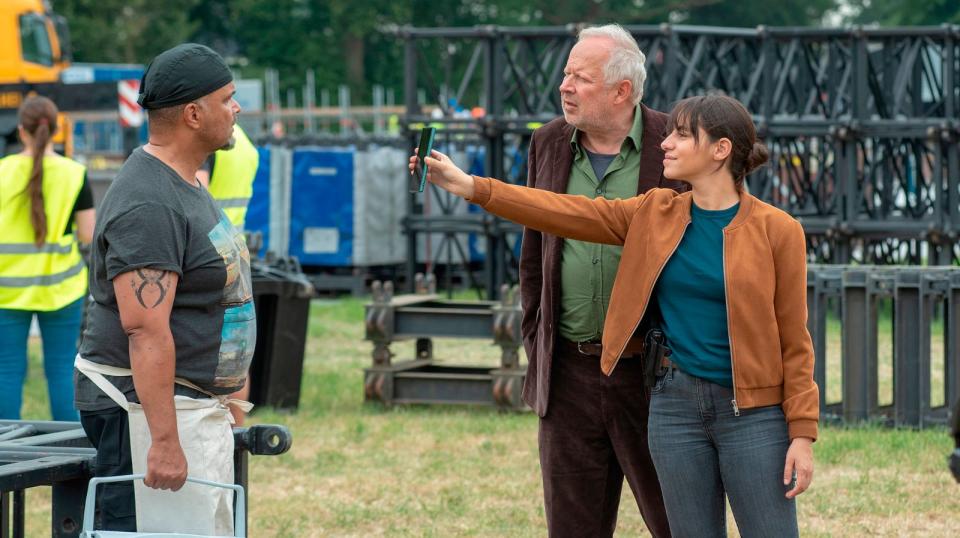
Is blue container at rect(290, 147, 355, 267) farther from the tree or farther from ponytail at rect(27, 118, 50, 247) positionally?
the tree

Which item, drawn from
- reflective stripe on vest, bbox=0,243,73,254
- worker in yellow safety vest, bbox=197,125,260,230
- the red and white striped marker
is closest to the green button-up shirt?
worker in yellow safety vest, bbox=197,125,260,230

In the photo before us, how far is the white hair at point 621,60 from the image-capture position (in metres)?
4.48

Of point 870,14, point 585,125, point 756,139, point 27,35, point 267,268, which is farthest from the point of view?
point 870,14

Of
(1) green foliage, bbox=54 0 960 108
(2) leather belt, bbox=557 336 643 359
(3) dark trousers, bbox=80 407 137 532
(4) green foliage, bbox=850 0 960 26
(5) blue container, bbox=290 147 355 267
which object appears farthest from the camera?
(1) green foliage, bbox=54 0 960 108

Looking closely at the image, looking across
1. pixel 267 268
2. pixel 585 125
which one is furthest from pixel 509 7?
pixel 585 125

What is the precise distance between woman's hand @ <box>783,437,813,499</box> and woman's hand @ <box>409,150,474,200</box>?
109 cm

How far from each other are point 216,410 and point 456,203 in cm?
1526

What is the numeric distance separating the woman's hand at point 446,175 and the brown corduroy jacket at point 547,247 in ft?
2.17

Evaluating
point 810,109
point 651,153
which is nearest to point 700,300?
point 651,153

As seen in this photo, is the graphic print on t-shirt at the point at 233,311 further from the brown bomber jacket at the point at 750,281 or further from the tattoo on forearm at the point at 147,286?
the brown bomber jacket at the point at 750,281

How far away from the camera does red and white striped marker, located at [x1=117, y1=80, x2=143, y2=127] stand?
16.1 meters

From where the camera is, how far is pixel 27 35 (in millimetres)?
23594

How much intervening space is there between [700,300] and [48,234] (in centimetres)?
509

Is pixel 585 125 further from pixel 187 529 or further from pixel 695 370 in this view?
pixel 187 529
